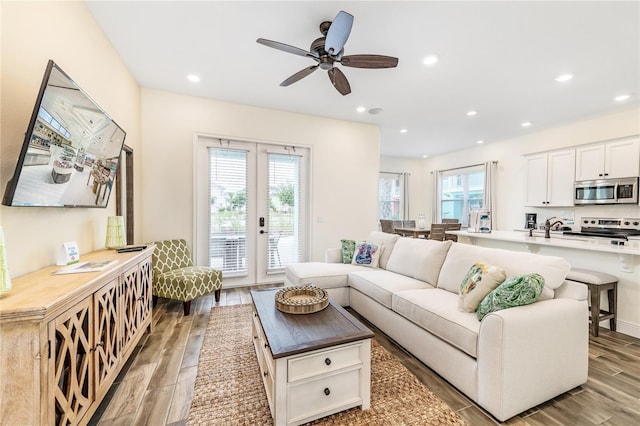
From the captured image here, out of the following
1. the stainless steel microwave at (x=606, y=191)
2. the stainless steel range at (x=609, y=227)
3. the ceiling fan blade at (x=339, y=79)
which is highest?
the ceiling fan blade at (x=339, y=79)

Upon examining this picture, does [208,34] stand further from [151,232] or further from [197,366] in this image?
[197,366]

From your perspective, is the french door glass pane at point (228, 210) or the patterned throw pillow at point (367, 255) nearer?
the patterned throw pillow at point (367, 255)

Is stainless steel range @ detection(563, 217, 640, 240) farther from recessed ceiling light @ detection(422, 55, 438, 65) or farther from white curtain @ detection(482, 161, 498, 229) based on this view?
recessed ceiling light @ detection(422, 55, 438, 65)

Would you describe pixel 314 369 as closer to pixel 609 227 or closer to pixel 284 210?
pixel 284 210

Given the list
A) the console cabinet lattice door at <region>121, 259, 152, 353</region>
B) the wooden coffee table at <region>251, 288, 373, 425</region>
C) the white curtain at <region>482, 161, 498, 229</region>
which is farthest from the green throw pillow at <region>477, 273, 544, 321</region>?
the white curtain at <region>482, 161, 498, 229</region>

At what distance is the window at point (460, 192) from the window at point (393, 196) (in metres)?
1.03

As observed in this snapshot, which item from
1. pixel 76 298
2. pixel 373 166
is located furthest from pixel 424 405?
pixel 373 166

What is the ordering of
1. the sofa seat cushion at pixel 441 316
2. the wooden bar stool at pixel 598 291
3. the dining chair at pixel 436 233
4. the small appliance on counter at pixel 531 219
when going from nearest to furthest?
the sofa seat cushion at pixel 441 316, the wooden bar stool at pixel 598 291, the small appliance on counter at pixel 531 219, the dining chair at pixel 436 233

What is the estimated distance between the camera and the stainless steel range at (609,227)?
394cm

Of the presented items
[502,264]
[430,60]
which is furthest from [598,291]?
[430,60]

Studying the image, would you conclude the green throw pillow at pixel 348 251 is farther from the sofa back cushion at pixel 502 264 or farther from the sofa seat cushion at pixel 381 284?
the sofa back cushion at pixel 502 264

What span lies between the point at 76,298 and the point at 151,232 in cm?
268

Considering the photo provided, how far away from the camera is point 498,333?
151 centimetres

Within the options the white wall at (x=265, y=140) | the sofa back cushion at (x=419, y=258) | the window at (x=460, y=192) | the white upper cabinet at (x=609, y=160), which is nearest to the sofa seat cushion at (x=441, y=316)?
the sofa back cushion at (x=419, y=258)
